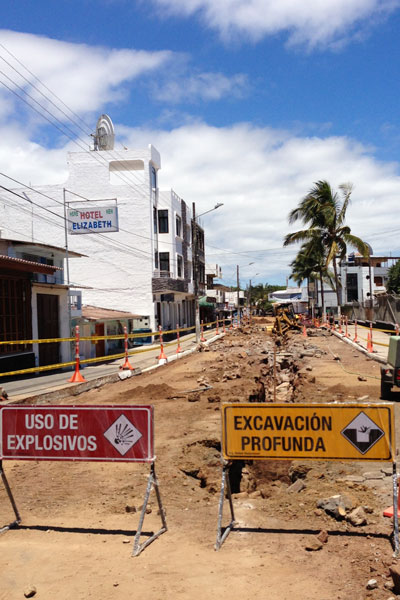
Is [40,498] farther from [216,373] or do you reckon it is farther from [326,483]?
[216,373]

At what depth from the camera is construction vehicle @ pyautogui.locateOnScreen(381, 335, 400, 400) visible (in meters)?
11.1

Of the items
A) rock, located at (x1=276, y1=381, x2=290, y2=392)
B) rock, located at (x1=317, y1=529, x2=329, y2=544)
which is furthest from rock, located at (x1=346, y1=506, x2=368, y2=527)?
rock, located at (x1=276, y1=381, x2=290, y2=392)

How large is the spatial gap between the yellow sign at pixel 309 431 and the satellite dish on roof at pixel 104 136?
39.8m

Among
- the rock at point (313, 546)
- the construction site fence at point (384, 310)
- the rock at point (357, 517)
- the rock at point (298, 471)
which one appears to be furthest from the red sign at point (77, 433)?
the construction site fence at point (384, 310)

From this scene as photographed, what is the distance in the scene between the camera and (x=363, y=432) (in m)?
5.09

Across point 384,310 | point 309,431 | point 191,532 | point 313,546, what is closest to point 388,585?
point 313,546

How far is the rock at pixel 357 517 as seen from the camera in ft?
17.1

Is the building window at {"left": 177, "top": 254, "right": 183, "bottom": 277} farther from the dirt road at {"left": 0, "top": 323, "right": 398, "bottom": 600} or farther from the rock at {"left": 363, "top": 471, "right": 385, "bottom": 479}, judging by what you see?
the rock at {"left": 363, "top": 471, "right": 385, "bottom": 479}

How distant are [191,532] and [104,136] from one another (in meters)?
40.7

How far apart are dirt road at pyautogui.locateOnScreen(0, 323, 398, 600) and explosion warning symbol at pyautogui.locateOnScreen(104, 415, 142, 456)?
2.69 feet

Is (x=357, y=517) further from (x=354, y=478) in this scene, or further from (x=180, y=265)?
(x=180, y=265)

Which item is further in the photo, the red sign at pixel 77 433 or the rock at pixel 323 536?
the red sign at pixel 77 433

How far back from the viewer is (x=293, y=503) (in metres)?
6.11

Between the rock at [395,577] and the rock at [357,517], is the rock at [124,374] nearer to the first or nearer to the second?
the rock at [357,517]
